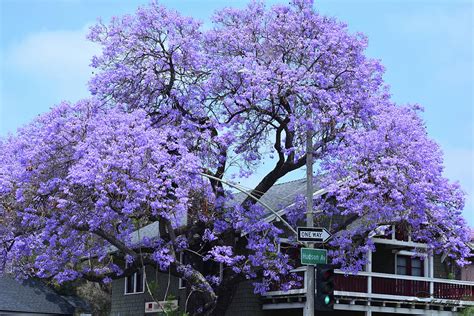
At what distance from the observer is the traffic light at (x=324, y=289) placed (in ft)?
67.1

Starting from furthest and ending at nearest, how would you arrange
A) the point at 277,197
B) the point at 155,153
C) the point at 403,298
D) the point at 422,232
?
the point at 277,197, the point at 403,298, the point at 422,232, the point at 155,153

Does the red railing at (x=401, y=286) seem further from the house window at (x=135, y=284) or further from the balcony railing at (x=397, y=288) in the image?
the house window at (x=135, y=284)

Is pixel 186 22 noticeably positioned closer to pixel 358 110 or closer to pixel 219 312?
pixel 358 110

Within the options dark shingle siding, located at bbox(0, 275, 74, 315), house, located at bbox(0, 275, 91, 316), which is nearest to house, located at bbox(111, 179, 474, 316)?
house, located at bbox(0, 275, 91, 316)

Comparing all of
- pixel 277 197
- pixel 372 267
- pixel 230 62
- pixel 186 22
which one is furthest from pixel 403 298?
pixel 186 22

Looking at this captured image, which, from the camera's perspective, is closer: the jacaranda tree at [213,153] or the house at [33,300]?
the jacaranda tree at [213,153]

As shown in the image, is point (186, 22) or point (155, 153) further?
point (186, 22)

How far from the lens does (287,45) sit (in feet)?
101

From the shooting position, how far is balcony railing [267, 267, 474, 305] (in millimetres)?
32875

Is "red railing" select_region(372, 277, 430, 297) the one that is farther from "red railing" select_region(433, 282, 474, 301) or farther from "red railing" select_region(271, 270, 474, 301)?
"red railing" select_region(433, 282, 474, 301)

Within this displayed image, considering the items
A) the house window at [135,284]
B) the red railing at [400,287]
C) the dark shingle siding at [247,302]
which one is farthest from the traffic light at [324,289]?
the house window at [135,284]

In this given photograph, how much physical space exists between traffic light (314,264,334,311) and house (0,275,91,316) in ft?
67.9

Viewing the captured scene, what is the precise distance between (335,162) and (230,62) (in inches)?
215

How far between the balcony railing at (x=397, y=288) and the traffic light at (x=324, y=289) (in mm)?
11456
